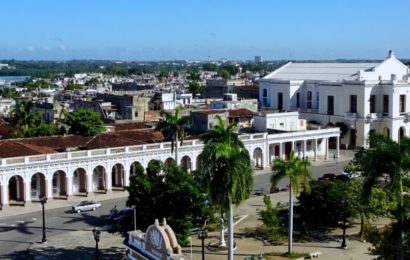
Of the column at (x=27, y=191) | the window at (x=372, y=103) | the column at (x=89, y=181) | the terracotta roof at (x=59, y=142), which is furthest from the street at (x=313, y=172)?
the column at (x=27, y=191)

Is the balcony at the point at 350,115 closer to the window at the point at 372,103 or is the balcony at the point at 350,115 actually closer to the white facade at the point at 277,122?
the window at the point at 372,103

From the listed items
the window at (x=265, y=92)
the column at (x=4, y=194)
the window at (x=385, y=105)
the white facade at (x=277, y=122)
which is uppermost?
the window at (x=265, y=92)

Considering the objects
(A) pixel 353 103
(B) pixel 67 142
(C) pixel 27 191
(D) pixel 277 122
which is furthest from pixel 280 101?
(C) pixel 27 191

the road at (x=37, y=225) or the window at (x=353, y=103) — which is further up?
the window at (x=353, y=103)

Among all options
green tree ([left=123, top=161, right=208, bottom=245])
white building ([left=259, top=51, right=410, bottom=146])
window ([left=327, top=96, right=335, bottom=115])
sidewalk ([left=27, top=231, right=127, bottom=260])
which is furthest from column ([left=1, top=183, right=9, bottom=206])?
window ([left=327, top=96, right=335, bottom=115])

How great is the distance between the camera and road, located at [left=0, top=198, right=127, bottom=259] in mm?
37188

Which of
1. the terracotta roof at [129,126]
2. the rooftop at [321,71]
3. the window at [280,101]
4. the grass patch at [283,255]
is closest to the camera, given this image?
the grass patch at [283,255]

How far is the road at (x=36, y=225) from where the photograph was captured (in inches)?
1464

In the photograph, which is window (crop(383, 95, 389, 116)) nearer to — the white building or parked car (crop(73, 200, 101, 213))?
the white building

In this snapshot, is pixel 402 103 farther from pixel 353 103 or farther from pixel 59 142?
pixel 59 142

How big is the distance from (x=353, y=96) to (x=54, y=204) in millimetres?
39533

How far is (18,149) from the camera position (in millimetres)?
49719

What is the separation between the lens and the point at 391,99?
2872 inches

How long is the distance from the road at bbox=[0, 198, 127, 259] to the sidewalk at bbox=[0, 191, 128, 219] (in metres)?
0.92
